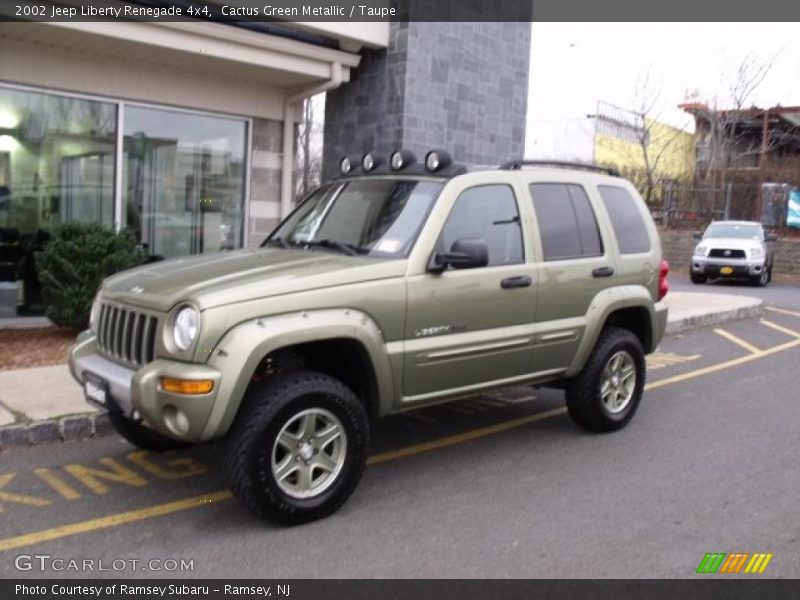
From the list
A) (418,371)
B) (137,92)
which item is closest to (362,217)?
(418,371)

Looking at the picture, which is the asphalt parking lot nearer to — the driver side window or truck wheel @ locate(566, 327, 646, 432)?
truck wheel @ locate(566, 327, 646, 432)

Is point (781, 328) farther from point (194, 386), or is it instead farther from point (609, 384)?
point (194, 386)

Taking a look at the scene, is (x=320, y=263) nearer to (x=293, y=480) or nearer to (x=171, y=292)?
(x=171, y=292)

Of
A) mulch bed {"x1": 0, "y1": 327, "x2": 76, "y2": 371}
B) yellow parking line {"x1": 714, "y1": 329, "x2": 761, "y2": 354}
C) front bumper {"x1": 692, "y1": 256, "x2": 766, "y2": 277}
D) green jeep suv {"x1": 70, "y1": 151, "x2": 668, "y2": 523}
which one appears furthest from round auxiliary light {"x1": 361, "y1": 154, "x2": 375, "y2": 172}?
front bumper {"x1": 692, "y1": 256, "x2": 766, "y2": 277}

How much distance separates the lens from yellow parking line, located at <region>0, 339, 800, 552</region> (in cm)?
414

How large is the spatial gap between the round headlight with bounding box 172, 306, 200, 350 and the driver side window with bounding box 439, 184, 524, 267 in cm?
165

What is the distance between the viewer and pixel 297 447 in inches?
170

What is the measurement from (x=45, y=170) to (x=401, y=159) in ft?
20.0

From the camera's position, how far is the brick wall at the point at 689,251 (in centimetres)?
2317

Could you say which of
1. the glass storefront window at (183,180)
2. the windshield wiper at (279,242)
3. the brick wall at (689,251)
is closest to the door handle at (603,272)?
the windshield wiper at (279,242)

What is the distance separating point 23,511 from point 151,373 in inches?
48.0

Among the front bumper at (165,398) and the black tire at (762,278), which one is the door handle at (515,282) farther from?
the black tire at (762,278)

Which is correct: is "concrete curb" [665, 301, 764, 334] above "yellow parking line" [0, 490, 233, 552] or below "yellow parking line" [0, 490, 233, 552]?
above

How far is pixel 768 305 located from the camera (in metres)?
15.0
